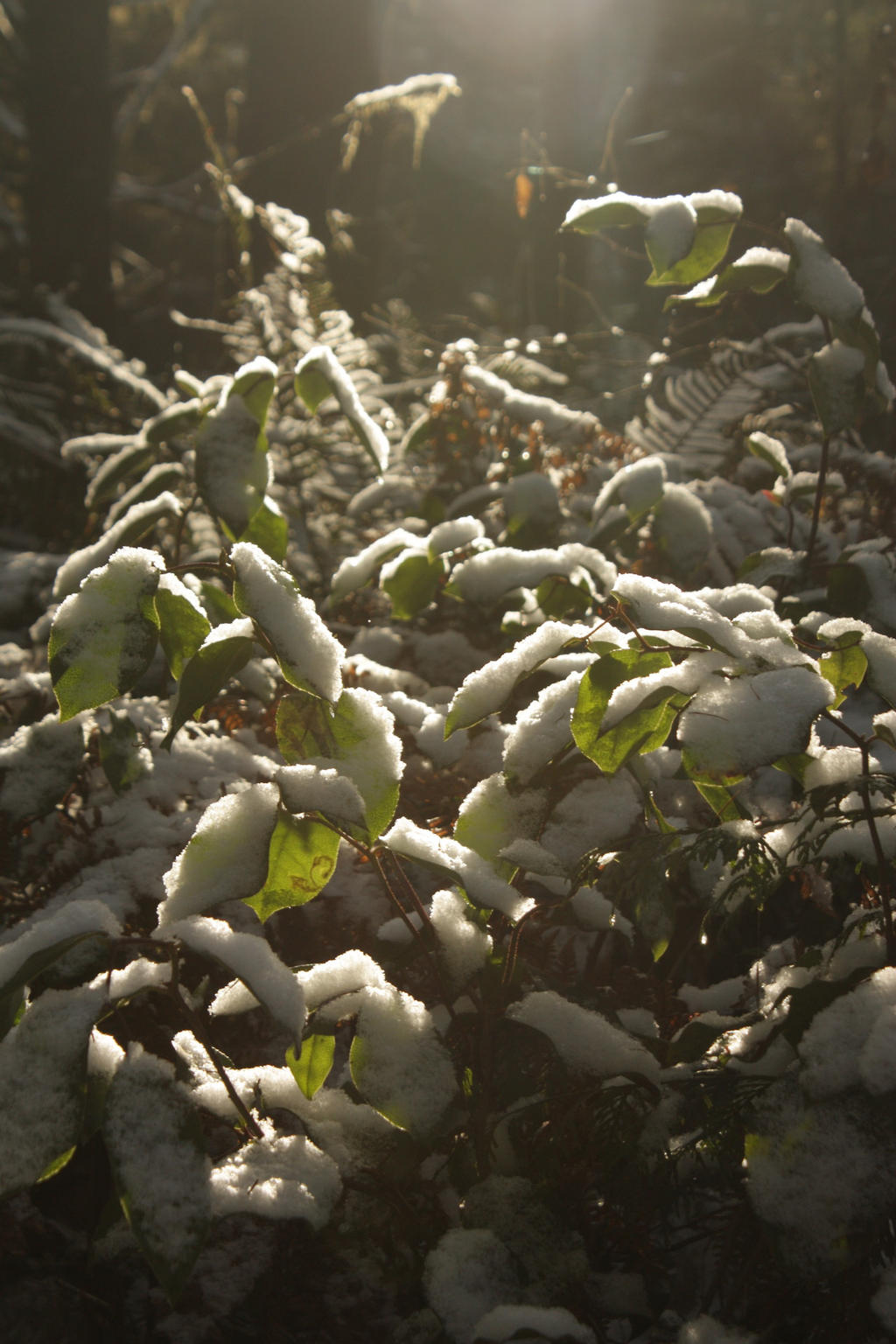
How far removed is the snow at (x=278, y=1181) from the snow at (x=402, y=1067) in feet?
0.26

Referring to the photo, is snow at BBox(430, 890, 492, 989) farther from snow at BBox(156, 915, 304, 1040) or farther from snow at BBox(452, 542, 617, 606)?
snow at BBox(452, 542, 617, 606)

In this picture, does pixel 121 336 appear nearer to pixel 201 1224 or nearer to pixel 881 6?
pixel 201 1224

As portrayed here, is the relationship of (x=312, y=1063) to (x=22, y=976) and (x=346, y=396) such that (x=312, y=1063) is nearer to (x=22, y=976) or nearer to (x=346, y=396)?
(x=22, y=976)

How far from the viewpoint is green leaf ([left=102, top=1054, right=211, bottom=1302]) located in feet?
2.42

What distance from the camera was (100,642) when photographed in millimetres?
871

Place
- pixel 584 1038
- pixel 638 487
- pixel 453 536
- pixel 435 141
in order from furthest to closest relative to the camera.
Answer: pixel 435 141 → pixel 638 487 → pixel 453 536 → pixel 584 1038

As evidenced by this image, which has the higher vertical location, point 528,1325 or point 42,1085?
point 42,1085

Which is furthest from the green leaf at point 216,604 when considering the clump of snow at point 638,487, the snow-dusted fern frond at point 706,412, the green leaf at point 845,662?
the snow-dusted fern frond at point 706,412

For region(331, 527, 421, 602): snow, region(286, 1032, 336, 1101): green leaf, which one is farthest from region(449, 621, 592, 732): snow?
region(331, 527, 421, 602): snow

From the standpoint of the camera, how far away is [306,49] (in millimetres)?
4961

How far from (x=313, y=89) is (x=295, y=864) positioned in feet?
16.9

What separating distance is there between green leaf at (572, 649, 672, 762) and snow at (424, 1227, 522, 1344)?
1.42 ft

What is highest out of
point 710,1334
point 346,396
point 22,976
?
point 346,396

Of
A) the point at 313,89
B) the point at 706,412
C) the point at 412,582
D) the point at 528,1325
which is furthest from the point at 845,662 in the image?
the point at 313,89
